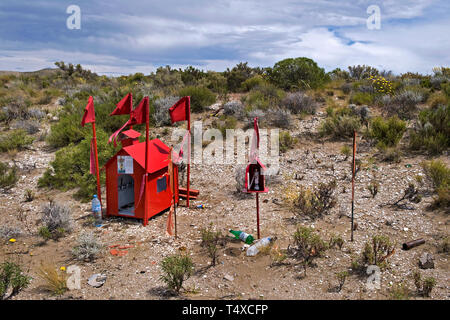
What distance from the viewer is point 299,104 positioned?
12.4 meters

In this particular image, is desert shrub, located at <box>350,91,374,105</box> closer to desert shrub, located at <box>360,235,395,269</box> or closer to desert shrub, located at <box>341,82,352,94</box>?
desert shrub, located at <box>341,82,352,94</box>

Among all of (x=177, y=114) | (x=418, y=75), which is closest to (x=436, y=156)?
(x=177, y=114)

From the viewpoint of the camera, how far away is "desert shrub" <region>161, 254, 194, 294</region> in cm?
Result: 405

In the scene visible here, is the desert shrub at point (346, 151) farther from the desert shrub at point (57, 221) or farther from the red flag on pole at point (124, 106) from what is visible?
the desert shrub at point (57, 221)

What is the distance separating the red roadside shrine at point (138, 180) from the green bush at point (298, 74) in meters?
10.4

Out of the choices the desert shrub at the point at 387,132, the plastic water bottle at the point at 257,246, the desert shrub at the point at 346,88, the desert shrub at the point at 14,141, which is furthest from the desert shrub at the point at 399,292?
the desert shrub at the point at 346,88

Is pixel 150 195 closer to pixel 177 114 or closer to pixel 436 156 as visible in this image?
pixel 177 114

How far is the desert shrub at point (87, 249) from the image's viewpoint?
4906 mm

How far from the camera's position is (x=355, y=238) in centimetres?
523

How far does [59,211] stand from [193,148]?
482 centimetres

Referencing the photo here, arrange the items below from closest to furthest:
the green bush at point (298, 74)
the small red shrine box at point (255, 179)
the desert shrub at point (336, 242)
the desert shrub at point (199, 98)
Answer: the desert shrub at point (336, 242), the small red shrine box at point (255, 179), the desert shrub at point (199, 98), the green bush at point (298, 74)

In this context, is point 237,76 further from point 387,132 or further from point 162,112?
point 387,132

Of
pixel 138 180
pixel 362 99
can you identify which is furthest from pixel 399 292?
pixel 362 99

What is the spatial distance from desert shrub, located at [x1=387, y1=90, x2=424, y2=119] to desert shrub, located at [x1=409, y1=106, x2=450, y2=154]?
1640mm
